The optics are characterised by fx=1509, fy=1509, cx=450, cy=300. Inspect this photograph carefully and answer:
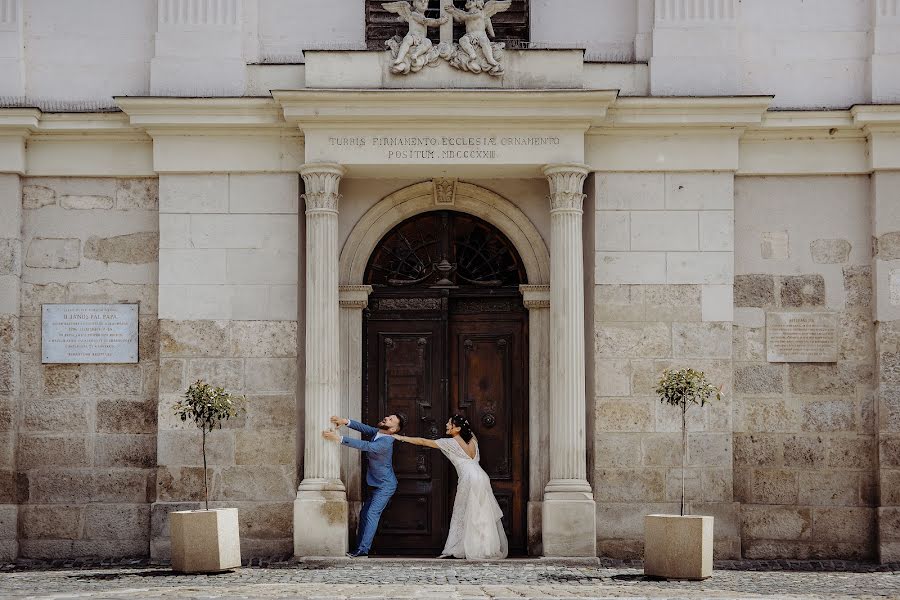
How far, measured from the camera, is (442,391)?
16188 millimetres

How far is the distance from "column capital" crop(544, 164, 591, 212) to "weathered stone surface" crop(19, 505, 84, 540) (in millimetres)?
5897

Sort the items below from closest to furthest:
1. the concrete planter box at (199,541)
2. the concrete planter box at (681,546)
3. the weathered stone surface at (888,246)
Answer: the concrete planter box at (681,546) < the concrete planter box at (199,541) < the weathered stone surface at (888,246)

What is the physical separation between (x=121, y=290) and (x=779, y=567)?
24.2 feet

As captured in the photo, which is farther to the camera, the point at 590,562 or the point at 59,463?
the point at 59,463

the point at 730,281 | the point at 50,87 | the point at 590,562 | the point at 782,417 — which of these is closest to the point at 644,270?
the point at 730,281

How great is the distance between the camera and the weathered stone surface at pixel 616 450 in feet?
50.6

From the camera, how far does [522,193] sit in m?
16.2

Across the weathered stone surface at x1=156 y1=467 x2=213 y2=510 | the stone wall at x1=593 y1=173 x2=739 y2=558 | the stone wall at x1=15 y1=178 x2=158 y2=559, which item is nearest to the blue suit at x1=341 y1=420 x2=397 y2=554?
the weathered stone surface at x1=156 y1=467 x2=213 y2=510

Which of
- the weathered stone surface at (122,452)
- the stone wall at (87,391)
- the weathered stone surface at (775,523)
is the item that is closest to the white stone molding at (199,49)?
the stone wall at (87,391)

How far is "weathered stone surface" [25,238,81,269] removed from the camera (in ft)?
52.4

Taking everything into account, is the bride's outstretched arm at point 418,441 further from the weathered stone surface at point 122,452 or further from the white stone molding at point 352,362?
the weathered stone surface at point 122,452

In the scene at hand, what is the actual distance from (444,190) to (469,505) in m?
3.38

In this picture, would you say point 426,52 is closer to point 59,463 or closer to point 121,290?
point 121,290

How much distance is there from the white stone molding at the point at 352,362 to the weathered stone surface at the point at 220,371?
1161mm
